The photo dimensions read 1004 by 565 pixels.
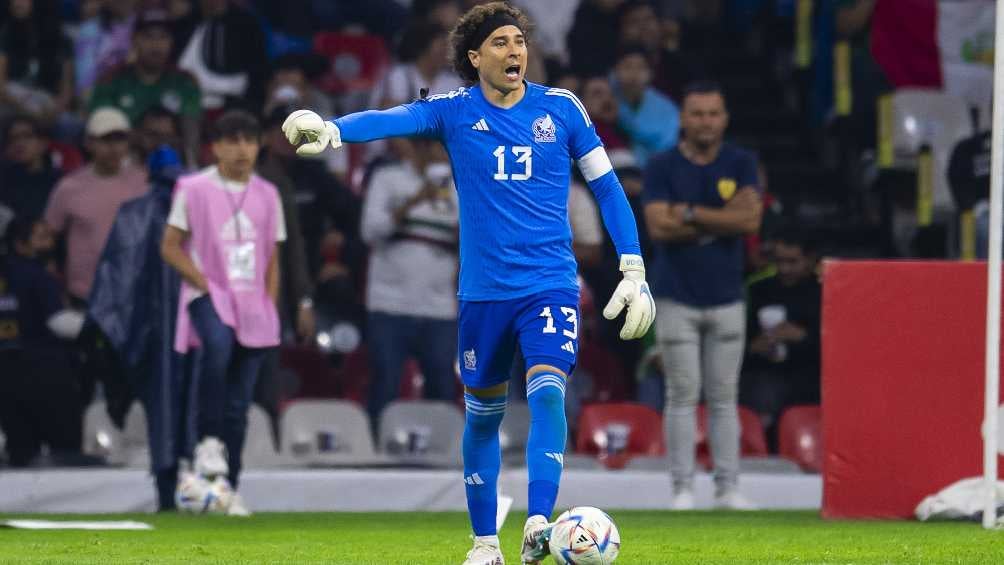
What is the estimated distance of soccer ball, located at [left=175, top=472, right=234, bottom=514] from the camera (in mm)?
11695

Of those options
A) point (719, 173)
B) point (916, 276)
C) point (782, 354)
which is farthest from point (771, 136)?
point (916, 276)

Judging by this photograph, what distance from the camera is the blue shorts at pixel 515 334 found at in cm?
785

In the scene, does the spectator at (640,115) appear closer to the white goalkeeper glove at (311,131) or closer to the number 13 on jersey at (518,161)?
the number 13 on jersey at (518,161)

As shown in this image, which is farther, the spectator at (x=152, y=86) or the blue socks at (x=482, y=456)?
the spectator at (x=152, y=86)

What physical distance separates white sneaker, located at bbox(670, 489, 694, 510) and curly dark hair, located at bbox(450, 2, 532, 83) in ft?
14.1

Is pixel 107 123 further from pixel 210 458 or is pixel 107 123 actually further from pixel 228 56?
pixel 210 458

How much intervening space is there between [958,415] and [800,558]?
114 inches

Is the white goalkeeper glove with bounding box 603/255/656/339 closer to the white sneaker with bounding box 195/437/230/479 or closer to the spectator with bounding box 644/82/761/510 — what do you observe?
the spectator with bounding box 644/82/761/510

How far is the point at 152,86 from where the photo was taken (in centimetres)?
1661

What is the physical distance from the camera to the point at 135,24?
17.2 m

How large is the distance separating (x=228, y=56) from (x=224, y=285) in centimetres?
591

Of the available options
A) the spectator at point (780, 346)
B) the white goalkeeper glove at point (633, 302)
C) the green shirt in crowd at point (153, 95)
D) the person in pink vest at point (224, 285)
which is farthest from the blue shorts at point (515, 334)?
the green shirt in crowd at point (153, 95)

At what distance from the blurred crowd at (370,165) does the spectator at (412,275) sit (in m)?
0.01

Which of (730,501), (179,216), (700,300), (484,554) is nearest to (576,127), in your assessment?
(484,554)
